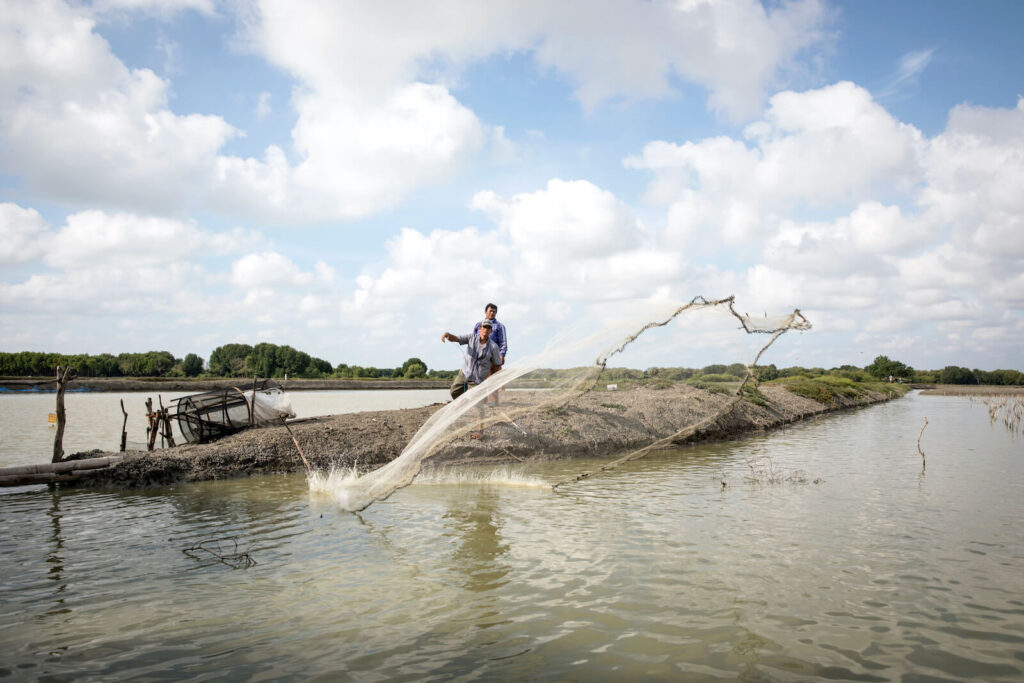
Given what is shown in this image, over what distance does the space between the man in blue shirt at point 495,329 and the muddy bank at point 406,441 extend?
1729 millimetres

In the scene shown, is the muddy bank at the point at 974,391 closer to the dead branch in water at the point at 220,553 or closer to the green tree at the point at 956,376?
the green tree at the point at 956,376

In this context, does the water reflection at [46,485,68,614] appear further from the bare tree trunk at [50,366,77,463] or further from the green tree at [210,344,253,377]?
the green tree at [210,344,253,377]

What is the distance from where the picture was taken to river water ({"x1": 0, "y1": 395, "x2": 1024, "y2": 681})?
4270 mm

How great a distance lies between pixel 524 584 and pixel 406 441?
8320 mm

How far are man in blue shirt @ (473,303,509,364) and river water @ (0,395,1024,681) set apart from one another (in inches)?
145

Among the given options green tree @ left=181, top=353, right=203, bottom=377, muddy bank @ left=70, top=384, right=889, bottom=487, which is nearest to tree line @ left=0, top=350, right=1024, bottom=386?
green tree @ left=181, top=353, right=203, bottom=377

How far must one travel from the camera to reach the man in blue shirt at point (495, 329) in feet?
41.0

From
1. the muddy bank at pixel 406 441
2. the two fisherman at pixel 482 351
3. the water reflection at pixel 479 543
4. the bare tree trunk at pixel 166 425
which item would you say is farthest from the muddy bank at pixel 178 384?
the water reflection at pixel 479 543

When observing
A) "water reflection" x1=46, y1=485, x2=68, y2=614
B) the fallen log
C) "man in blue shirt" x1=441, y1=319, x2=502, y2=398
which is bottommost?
"water reflection" x1=46, y1=485, x2=68, y2=614

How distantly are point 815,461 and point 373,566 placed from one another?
11.7 meters

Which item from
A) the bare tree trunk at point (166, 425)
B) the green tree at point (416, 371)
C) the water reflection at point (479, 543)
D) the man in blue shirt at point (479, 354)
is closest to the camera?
the water reflection at point (479, 543)

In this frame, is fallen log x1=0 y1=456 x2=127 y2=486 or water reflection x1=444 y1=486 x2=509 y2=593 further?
fallen log x1=0 y1=456 x2=127 y2=486

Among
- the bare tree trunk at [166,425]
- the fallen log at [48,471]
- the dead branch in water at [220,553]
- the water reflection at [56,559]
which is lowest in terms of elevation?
the water reflection at [56,559]

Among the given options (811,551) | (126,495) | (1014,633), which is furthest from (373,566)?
(126,495)
